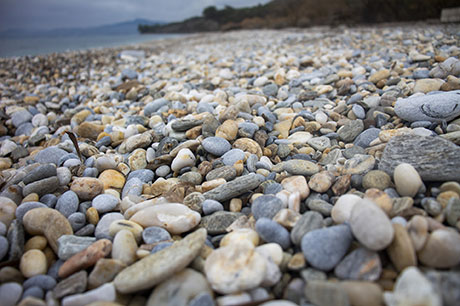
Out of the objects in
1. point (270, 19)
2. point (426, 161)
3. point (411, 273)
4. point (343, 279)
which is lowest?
point (343, 279)

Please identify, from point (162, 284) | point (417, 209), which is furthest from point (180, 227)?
point (417, 209)

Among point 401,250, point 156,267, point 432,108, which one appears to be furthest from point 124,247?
point 432,108

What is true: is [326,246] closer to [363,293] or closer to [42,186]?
[363,293]

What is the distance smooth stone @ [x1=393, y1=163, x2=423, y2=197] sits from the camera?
111cm

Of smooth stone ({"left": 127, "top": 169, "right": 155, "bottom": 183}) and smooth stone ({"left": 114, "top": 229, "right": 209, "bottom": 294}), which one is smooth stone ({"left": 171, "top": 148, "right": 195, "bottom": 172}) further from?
smooth stone ({"left": 114, "top": 229, "right": 209, "bottom": 294})

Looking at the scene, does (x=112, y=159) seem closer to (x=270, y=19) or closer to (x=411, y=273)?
(x=411, y=273)

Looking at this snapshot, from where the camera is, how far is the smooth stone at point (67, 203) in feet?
4.30

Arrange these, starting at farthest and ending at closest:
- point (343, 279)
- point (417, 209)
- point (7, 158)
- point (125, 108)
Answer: point (125, 108) < point (7, 158) < point (417, 209) < point (343, 279)

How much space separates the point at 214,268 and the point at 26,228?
899 mm

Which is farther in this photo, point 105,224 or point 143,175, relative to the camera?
point 143,175

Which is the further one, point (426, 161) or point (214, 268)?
point (426, 161)

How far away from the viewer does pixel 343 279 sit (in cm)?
88

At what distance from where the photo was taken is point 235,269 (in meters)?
0.89

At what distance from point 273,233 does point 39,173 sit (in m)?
1.33
